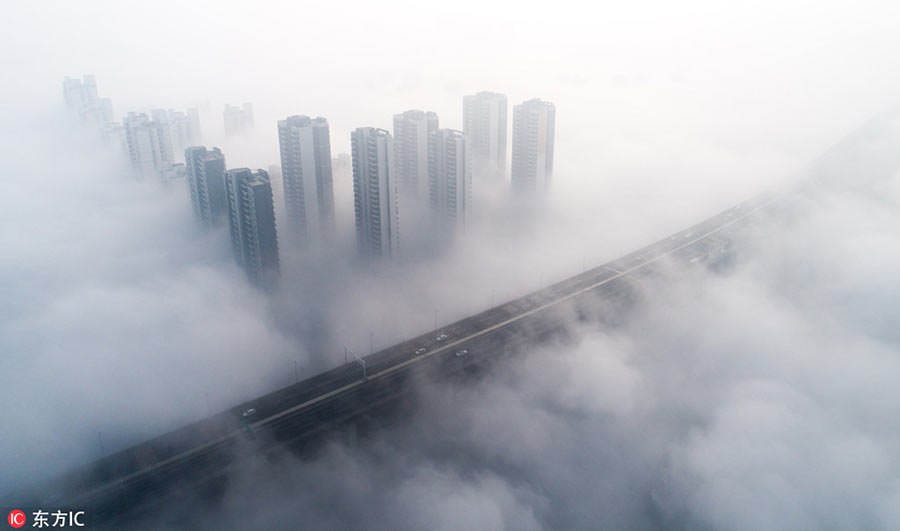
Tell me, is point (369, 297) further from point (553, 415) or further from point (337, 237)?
point (553, 415)

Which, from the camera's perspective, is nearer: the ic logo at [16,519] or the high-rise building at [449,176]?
the ic logo at [16,519]

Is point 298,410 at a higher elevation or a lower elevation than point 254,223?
lower

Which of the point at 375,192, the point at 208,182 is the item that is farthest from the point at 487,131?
the point at 208,182

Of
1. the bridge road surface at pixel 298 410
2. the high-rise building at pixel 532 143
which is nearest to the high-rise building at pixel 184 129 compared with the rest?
the high-rise building at pixel 532 143

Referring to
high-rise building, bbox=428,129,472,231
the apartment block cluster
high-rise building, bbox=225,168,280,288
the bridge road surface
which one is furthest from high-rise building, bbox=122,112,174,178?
the bridge road surface

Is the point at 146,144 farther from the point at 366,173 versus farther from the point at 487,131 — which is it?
the point at 487,131

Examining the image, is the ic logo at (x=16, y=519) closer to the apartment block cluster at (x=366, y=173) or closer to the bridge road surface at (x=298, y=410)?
the bridge road surface at (x=298, y=410)

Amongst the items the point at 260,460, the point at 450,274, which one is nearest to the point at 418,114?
the point at 450,274
